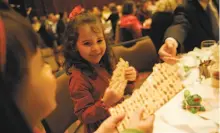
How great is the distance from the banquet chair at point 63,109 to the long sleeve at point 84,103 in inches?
1.8

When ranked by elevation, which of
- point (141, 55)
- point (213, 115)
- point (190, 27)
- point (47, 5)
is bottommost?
point (213, 115)

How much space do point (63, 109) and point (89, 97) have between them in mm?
170

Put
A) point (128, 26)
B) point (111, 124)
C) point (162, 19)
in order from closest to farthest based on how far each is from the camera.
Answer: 1. point (111, 124)
2. point (162, 19)
3. point (128, 26)

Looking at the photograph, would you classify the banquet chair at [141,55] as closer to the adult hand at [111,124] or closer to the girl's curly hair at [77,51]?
the girl's curly hair at [77,51]

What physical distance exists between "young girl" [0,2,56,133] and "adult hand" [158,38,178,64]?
0.48 metres

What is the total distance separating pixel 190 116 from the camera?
2.50ft

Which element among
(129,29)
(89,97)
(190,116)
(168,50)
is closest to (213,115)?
(190,116)

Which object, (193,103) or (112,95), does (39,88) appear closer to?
(112,95)

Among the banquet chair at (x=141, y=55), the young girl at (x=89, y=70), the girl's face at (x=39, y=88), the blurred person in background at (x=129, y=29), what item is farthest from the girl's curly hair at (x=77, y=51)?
the blurred person in background at (x=129, y=29)

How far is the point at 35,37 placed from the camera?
1.34ft

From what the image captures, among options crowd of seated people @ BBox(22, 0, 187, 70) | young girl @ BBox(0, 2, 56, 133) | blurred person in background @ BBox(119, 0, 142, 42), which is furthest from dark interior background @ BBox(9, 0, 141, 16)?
blurred person in background @ BBox(119, 0, 142, 42)

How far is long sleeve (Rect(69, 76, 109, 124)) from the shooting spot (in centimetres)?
72

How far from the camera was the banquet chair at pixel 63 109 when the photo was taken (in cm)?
79

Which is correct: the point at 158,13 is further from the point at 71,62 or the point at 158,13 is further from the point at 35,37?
the point at 35,37
